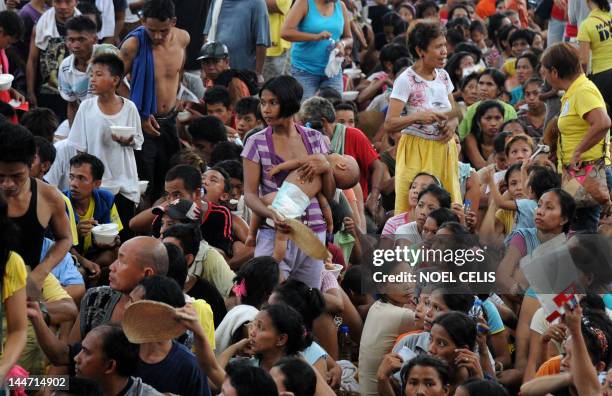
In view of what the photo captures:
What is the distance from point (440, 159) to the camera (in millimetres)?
8883

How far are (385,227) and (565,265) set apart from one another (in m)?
1.46

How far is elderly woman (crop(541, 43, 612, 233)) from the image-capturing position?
8.63 metres

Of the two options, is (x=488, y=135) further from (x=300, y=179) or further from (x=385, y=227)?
(x=300, y=179)

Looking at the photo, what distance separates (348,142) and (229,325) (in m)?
3.27

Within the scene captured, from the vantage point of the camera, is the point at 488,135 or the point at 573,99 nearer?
the point at 573,99

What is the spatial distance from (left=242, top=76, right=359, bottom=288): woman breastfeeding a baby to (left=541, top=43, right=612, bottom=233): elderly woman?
6.79 feet

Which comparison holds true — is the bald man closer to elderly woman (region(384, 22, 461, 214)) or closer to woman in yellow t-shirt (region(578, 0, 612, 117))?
elderly woman (region(384, 22, 461, 214))

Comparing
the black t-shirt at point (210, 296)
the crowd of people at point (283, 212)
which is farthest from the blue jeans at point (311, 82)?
the black t-shirt at point (210, 296)

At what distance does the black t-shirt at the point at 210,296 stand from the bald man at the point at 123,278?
81 centimetres

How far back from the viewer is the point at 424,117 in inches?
342

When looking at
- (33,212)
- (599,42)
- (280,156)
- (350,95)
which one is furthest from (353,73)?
(33,212)

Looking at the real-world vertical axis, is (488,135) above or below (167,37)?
below

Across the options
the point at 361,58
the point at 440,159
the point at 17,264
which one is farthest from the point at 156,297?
the point at 361,58

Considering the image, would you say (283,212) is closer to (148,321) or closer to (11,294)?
(148,321)
